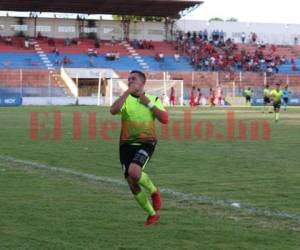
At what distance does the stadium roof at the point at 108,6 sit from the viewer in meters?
67.7

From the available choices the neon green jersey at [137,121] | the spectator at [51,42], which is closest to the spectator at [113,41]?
the spectator at [51,42]

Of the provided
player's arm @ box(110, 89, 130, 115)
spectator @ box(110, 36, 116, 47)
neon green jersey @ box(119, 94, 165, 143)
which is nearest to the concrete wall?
spectator @ box(110, 36, 116, 47)

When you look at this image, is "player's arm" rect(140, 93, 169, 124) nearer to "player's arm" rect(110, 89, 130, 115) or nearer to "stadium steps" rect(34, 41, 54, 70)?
"player's arm" rect(110, 89, 130, 115)

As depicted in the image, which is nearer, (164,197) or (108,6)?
(164,197)

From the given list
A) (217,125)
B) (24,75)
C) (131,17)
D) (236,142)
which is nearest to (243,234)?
(236,142)

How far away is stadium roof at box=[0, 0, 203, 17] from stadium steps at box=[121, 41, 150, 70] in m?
3.13

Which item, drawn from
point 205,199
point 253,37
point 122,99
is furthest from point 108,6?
point 122,99

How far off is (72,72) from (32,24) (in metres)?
11.5

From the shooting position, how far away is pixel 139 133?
8.80 meters

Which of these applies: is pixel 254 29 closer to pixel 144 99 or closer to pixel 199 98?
pixel 199 98

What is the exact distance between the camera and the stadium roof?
67688mm

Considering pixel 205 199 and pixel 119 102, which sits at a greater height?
pixel 119 102

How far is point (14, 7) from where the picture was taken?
2692 inches

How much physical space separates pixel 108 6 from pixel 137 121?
62.7 m
